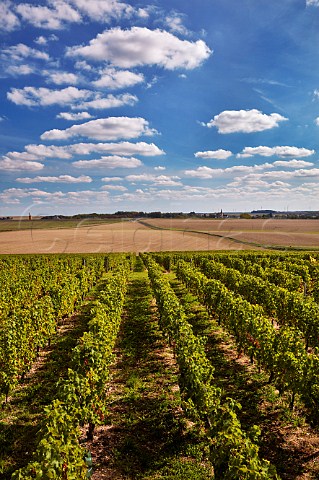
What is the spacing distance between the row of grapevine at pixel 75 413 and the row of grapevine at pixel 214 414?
2367 mm

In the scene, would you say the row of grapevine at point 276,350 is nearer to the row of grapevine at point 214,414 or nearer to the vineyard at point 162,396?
the vineyard at point 162,396

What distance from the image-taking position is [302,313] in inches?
614

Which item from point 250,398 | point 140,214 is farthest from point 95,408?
point 140,214

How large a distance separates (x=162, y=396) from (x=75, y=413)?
13.0 ft

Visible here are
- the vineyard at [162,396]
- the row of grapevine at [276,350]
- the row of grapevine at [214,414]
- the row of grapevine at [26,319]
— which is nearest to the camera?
the row of grapevine at [214,414]

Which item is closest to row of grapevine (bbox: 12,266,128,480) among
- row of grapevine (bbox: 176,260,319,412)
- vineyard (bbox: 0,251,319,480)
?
vineyard (bbox: 0,251,319,480)

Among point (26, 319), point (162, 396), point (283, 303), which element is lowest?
point (162, 396)

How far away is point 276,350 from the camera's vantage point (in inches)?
444

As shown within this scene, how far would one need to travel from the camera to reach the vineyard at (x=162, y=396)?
276 inches

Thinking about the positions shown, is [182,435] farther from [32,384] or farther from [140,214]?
[140,214]

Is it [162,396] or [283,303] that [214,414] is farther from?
[283,303]

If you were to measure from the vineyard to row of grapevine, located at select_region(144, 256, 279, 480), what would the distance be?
0.09 ft

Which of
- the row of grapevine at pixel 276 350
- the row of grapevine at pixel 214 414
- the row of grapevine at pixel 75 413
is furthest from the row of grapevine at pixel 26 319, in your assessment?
the row of grapevine at pixel 276 350

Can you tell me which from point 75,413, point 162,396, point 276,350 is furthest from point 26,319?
point 276,350
